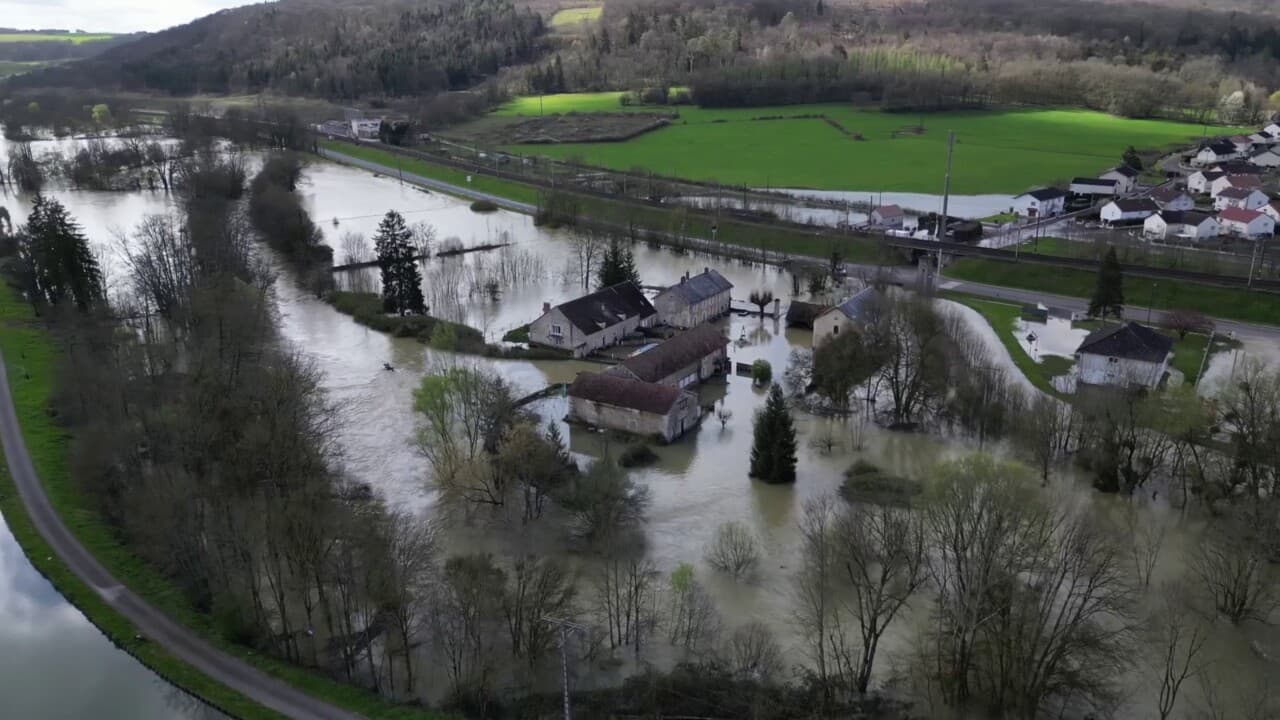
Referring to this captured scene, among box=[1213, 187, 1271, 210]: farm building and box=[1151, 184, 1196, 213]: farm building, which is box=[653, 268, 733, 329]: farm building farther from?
box=[1213, 187, 1271, 210]: farm building

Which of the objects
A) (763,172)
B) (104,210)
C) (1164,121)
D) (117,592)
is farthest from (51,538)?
(1164,121)

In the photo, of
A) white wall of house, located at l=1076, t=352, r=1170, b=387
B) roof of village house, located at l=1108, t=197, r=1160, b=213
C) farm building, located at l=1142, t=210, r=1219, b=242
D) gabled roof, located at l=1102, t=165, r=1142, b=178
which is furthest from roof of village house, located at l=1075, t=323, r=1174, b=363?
gabled roof, located at l=1102, t=165, r=1142, b=178

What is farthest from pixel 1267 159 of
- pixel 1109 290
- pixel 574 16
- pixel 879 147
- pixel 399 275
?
pixel 574 16

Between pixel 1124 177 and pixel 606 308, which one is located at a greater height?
pixel 1124 177

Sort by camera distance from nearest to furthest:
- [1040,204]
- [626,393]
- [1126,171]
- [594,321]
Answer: [626,393], [594,321], [1040,204], [1126,171]

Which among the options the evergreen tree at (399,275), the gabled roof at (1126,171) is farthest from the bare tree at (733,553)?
the gabled roof at (1126,171)

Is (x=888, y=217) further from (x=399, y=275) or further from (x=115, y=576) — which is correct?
(x=115, y=576)

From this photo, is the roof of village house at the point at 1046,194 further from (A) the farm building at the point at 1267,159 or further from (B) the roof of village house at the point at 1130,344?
(B) the roof of village house at the point at 1130,344
